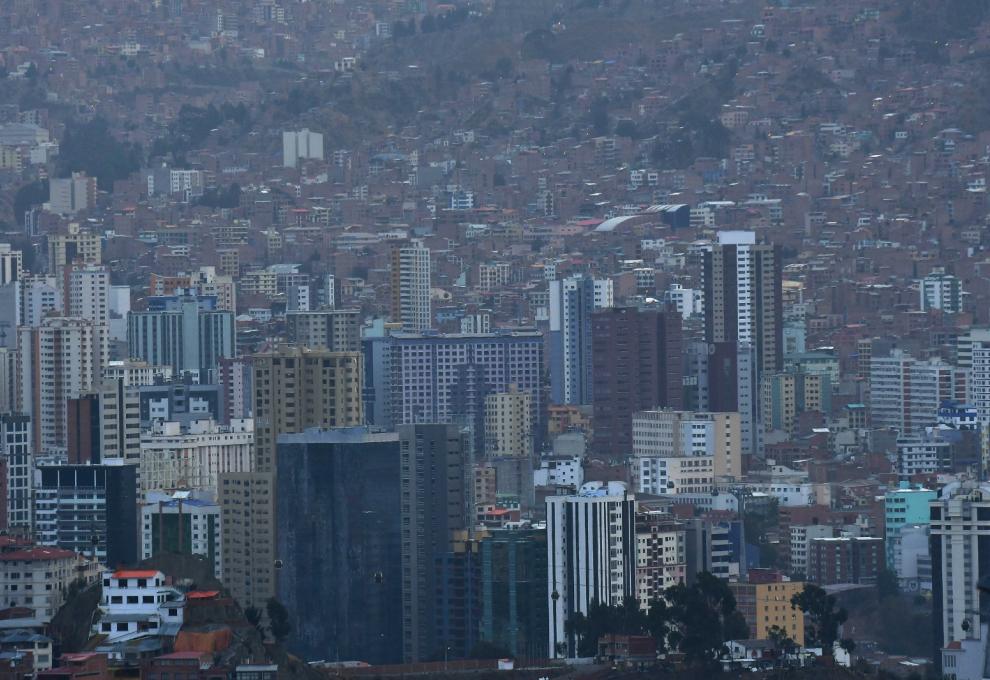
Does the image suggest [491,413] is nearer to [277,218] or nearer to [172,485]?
[172,485]

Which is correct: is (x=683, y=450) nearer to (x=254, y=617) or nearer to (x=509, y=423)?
(x=509, y=423)

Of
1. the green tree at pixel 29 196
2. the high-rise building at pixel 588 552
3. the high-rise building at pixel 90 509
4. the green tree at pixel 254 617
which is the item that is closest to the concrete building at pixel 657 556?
the high-rise building at pixel 588 552

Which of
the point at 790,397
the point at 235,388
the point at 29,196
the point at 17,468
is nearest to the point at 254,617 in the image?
the point at 17,468

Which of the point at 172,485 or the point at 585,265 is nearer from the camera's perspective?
the point at 172,485

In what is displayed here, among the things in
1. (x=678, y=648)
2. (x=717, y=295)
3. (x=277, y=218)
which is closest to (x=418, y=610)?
(x=678, y=648)

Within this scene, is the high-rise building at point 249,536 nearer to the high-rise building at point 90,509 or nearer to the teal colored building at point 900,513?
the high-rise building at point 90,509

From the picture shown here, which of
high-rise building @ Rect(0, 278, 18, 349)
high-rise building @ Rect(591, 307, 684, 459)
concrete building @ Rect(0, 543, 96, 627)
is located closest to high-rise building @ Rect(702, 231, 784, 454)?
high-rise building @ Rect(591, 307, 684, 459)
